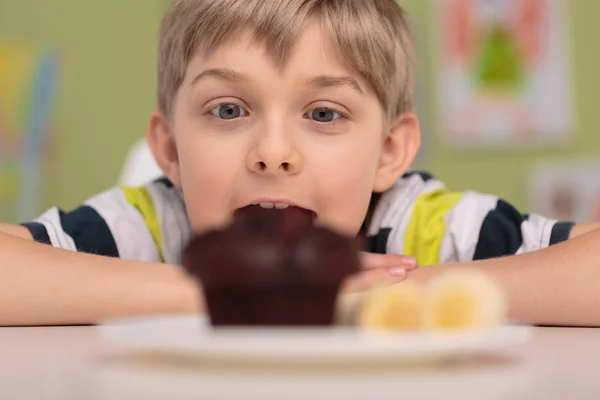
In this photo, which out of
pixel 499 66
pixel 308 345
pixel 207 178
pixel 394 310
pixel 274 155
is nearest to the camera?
pixel 308 345

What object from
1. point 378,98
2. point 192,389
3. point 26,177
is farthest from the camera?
point 26,177

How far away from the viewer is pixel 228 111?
3.84 ft

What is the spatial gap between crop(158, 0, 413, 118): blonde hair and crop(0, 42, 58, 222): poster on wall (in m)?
2.07

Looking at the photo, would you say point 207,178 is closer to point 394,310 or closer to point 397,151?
point 397,151

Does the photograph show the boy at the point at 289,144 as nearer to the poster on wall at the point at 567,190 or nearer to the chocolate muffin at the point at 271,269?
the chocolate muffin at the point at 271,269

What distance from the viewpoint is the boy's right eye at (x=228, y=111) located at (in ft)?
3.80

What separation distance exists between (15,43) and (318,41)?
259 centimetres

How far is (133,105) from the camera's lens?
3.38 meters

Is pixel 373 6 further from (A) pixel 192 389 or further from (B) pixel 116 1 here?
(B) pixel 116 1

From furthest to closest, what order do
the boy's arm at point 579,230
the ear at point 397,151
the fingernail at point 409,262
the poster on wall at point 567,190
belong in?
the poster on wall at point 567,190 → the ear at point 397,151 → the boy's arm at point 579,230 → the fingernail at point 409,262

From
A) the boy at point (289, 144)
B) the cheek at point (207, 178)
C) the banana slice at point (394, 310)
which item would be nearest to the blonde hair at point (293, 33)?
the boy at point (289, 144)

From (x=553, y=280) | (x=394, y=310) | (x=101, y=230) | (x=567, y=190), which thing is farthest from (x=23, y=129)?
(x=394, y=310)

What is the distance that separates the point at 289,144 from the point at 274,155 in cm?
3

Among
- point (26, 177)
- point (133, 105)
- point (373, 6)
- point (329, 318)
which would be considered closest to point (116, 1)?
point (133, 105)
